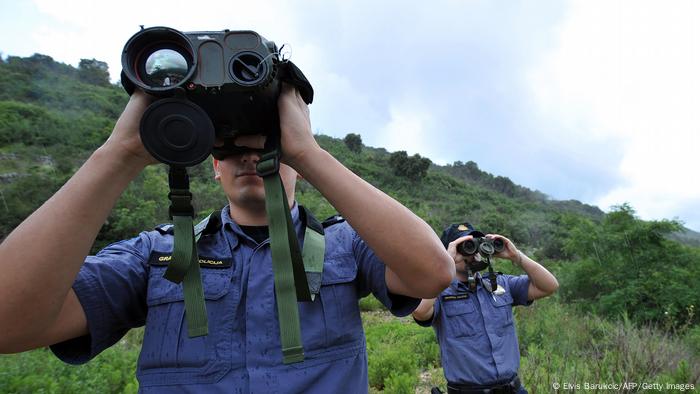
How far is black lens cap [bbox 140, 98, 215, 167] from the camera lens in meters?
1.00

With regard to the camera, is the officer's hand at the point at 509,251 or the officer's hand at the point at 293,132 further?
the officer's hand at the point at 509,251

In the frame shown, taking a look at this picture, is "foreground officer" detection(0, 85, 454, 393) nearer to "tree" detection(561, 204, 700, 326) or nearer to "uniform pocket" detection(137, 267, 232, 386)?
"uniform pocket" detection(137, 267, 232, 386)

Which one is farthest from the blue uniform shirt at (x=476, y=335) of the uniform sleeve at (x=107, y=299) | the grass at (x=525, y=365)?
the uniform sleeve at (x=107, y=299)

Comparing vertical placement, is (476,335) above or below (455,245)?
below

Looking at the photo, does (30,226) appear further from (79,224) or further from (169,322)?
(169,322)

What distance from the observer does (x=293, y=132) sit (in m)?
1.14

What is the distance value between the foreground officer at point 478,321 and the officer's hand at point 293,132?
2.03 meters

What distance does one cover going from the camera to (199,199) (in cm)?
1897

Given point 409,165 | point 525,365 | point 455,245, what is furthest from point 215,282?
point 409,165

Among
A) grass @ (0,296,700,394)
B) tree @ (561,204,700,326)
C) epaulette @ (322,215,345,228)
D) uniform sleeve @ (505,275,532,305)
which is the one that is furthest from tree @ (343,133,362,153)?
epaulette @ (322,215,345,228)

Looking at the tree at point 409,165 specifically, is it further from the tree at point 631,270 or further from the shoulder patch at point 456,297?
the shoulder patch at point 456,297

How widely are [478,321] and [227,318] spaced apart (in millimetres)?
2422

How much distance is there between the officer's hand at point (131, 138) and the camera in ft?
3.37

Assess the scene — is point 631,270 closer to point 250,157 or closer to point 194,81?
point 250,157
